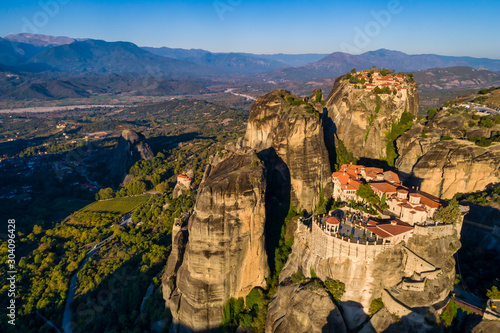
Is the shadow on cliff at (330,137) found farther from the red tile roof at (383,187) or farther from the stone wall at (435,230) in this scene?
the stone wall at (435,230)

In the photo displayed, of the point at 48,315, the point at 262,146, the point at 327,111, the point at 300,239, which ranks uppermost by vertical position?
the point at 327,111

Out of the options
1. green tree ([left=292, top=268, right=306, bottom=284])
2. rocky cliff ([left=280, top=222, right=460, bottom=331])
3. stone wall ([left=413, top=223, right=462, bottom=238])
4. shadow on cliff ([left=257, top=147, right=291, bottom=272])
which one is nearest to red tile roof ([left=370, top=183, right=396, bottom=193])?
stone wall ([left=413, top=223, right=462, bottom=238])

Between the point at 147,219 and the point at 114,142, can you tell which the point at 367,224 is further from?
the point at 114,142

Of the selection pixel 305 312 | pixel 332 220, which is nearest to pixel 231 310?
pixel 305 312

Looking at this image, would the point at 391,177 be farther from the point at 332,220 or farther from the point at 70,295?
the point at 70,295

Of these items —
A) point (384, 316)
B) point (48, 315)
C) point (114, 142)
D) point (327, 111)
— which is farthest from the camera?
point (114, 142)

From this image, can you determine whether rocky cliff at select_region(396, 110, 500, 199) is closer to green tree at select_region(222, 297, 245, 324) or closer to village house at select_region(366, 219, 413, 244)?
village house at select_region(366, 219, 413, 244)

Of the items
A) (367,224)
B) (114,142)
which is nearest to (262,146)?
(367,224)
